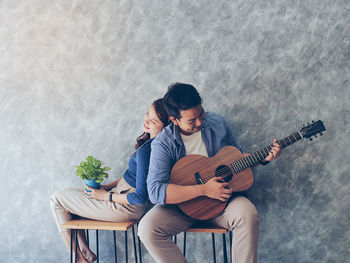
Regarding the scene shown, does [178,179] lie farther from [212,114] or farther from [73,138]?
[73,138]

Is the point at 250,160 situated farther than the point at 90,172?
No

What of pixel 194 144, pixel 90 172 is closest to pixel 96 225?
pixel 90 172

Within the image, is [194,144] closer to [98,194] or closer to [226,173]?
[226,173]

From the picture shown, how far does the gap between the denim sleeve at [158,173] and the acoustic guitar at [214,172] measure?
5 centimetres

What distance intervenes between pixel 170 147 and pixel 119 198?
20.6 inches

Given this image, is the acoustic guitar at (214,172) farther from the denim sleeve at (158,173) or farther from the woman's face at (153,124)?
the woman's face at (153,124)

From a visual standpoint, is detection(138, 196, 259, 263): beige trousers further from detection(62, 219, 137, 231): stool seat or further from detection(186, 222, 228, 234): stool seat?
detection(62, 219, 137, 231): stool seat

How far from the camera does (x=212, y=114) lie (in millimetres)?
2439

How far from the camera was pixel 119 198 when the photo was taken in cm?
240

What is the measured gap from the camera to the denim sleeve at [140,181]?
7.52 ft

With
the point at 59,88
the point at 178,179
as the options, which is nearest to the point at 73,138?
the point at 59,88

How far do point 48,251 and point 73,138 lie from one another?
39.3 inches

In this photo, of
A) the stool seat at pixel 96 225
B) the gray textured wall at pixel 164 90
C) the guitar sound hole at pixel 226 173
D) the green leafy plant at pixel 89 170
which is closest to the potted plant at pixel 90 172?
the green leafy plant at pixel 89 170

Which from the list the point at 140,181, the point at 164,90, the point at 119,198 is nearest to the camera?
the point at 140,181
